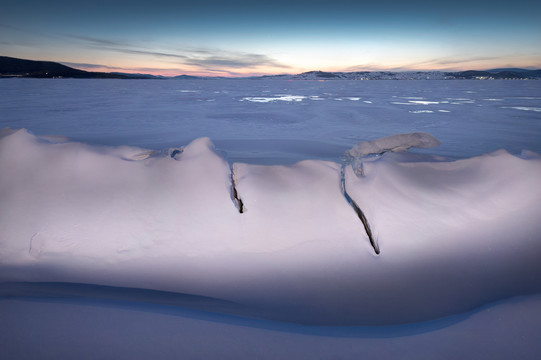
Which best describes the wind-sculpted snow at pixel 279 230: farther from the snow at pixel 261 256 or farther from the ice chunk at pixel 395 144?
the ice chunk at pixel 395 144

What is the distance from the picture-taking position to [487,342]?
111 centimetres

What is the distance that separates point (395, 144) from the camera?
2436mm

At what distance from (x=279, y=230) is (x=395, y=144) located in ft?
4.68

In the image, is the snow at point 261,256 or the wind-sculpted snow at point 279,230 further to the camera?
the wind-sculpted snow at point 279,230

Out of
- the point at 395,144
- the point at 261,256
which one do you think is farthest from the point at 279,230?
the point at 395,144

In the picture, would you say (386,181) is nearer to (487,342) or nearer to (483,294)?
(483,294)

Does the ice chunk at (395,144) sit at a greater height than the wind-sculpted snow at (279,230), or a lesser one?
greater

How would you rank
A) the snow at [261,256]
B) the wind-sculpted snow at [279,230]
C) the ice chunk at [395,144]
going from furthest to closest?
the ice chunk at [395,144] < the wind-sculpted snow at [279,230] < the snow at [261,256]

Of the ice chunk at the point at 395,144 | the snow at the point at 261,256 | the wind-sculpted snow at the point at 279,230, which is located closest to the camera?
the snow at the point at 261,256

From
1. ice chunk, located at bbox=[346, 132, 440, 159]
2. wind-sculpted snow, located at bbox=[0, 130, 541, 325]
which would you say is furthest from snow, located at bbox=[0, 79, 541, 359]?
ice chunk, located at bbox=[346, 132, 440, 159]

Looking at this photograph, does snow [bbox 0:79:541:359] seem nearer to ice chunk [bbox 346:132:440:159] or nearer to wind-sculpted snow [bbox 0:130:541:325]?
wind-sculpted snow [bbox 0:130:541:325]

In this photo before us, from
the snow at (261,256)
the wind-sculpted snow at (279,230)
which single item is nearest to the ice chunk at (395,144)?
the snow at (261,256)

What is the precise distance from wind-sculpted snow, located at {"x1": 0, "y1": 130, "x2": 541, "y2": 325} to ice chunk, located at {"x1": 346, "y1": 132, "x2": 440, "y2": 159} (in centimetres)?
57

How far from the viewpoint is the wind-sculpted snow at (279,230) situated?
1.39 m
